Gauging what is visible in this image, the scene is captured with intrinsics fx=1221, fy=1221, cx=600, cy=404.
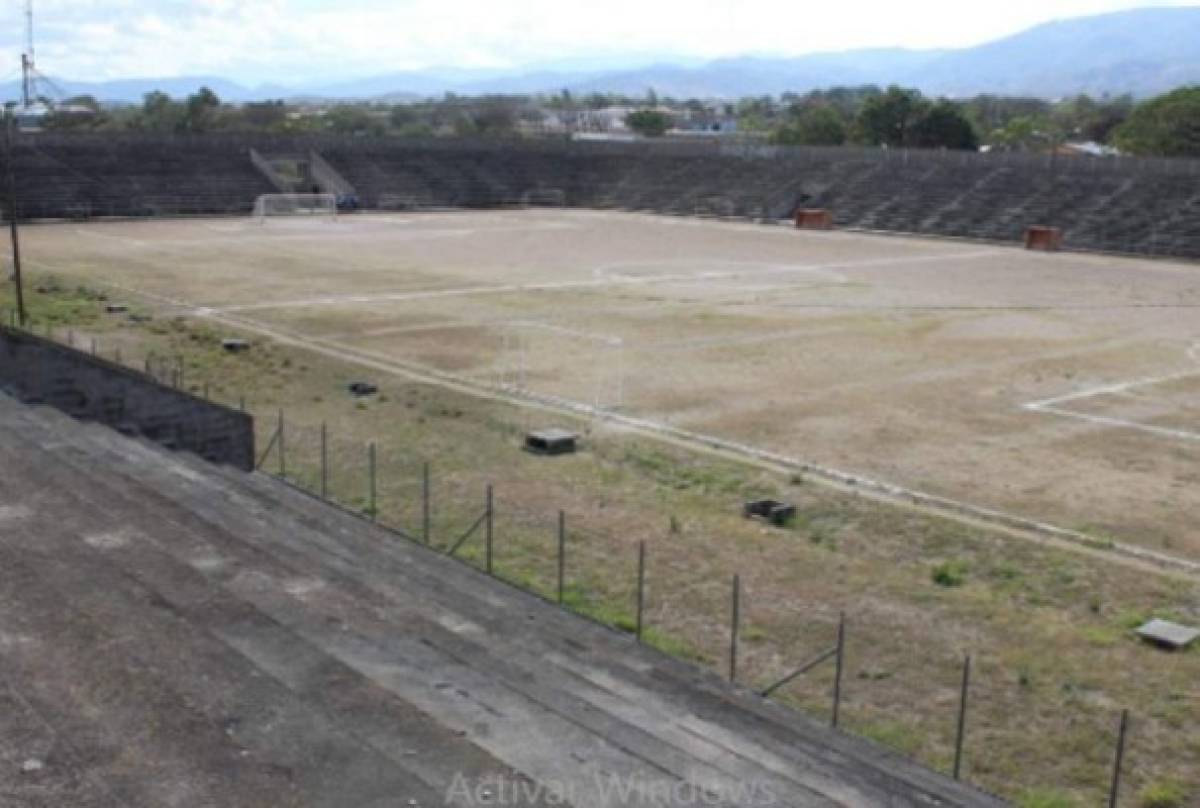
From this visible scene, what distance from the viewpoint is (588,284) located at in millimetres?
54094

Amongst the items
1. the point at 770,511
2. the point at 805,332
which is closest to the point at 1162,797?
the point at 770,511

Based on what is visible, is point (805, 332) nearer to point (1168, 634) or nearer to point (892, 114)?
point (1168, 634)

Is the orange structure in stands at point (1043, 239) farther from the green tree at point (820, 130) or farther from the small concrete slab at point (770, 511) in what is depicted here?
the green tree at point (820, 130)

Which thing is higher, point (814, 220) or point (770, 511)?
point (814, 220)

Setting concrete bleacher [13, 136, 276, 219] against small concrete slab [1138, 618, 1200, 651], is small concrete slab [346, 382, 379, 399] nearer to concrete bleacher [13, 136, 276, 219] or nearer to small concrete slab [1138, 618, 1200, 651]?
small concrete slab [1138, 618, 1200, 651]

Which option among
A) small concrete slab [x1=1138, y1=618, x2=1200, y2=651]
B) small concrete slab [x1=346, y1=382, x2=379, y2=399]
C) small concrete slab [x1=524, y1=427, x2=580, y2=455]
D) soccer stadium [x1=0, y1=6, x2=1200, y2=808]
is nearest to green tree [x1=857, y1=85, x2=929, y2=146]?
soccer stadium [x1=0, y1=6, x2=1200, y2=808]

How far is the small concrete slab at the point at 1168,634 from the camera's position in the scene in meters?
16.8

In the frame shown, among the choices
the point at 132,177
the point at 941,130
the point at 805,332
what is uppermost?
the point at 941,130

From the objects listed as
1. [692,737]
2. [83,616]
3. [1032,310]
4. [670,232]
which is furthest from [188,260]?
[692,737]

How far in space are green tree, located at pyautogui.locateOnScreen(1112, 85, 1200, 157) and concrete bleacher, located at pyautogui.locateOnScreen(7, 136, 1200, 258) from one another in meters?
50.1

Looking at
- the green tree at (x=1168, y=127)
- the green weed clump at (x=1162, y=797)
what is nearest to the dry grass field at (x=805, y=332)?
the green weed clump at (x=1162, y=797)

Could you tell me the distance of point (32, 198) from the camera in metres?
80.2

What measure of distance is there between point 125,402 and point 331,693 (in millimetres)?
15343

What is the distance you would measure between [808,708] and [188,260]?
5283 cm
